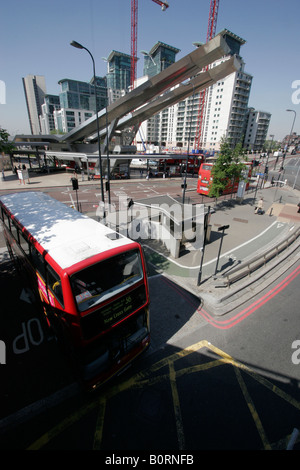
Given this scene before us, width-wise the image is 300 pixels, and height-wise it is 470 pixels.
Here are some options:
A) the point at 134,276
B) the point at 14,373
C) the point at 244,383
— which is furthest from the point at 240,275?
the point at 14,373

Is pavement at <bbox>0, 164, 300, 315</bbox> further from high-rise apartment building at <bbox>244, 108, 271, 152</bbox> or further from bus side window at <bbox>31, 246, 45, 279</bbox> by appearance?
high-rise apartment building at <bbox>244, 108, 271, 152</bbox>

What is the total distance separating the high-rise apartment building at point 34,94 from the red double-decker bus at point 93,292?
225m

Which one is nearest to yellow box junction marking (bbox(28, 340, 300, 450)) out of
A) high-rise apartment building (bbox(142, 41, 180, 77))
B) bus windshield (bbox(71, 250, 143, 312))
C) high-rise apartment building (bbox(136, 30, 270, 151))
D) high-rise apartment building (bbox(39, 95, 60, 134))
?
bus windshield (bbox(71, 250, 143, 312))

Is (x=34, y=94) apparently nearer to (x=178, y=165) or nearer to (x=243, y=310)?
(x=178, y=165)

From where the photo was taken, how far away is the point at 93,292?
4.04 m

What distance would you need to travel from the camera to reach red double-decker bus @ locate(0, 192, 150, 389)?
12.6ft

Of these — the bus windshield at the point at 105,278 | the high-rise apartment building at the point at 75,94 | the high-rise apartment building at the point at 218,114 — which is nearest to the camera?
the bus windshield at the point at 105,278

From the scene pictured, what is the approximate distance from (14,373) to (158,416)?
12.4 ft

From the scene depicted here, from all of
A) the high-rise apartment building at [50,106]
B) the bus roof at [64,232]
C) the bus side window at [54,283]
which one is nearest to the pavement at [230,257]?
the bus roof at [64,232]

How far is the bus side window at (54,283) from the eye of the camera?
3.96m

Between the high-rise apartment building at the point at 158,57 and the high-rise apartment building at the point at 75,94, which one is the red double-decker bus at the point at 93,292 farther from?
the high-rise apartment building at the point at 158,57
